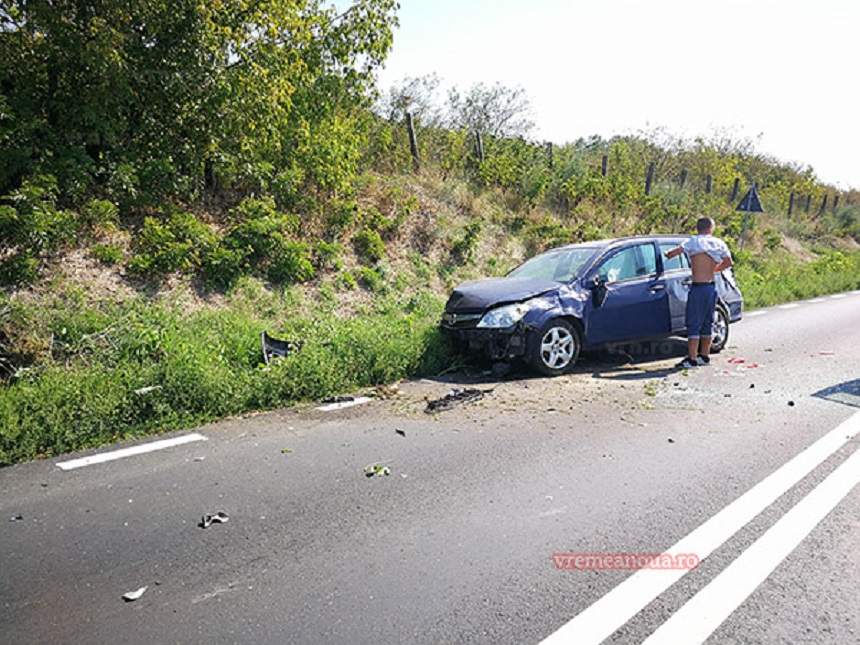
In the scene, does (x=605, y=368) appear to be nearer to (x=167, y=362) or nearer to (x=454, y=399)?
(x=454, y=399)

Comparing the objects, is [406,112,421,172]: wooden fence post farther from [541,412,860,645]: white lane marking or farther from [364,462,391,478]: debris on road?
[541,412,860,645]: white lane marking

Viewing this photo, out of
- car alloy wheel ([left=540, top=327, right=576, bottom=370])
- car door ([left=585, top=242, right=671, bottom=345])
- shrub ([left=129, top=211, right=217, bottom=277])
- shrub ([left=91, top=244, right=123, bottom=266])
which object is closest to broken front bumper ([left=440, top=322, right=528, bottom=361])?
car alloy wheel ([left=540, top=327, right=576, bottom=370])

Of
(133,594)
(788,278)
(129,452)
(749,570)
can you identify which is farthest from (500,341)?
(788,278)

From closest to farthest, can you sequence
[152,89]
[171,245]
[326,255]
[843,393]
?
1. [843,393]
2. [171,245]
3. [152,89]
4. [326,255]

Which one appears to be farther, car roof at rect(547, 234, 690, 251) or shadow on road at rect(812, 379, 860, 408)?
car roof at rect(547, 234, 690, 251)

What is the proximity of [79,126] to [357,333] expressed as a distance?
5972mm

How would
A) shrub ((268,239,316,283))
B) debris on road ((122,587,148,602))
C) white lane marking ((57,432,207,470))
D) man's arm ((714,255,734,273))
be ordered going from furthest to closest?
1. shrub ((268,239,316,283))
2. man's arm ((714,255,734,273))
3. white lane marking ((57,432,207,470))
4. debris on road ((122,587,148,602))

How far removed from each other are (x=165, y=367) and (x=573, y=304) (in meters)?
4.81

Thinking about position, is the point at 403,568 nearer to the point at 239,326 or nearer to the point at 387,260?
the point at 239,326

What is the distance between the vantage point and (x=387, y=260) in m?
13.0

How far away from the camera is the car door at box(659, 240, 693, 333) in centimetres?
887

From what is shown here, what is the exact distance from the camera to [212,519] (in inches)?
160

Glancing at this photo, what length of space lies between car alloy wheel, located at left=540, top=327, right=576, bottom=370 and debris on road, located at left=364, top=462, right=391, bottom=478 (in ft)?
11.2

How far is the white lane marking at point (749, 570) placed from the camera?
287cm
